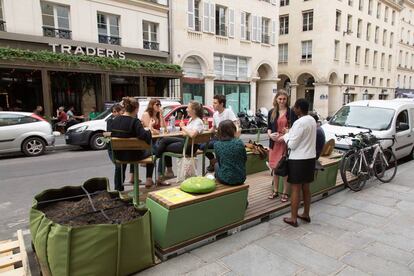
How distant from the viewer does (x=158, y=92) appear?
19172 mm

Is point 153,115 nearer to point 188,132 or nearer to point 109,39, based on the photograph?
point 188,132

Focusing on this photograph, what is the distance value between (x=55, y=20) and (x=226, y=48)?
36.7 ft

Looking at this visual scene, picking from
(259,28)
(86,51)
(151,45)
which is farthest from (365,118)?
(259,28)

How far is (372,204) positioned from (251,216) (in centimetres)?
235

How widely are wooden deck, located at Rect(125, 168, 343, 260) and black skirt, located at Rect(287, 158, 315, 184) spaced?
71 centimetres

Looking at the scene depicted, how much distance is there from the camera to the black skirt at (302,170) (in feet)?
13.0

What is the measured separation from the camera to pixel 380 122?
7.64 metres

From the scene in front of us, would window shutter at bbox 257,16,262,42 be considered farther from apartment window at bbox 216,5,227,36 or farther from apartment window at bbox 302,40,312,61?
apartment window at bbox 302,40,312,61

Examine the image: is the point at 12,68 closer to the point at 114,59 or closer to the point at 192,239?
the point at 114,59

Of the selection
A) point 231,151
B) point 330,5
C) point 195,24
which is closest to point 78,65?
point 195,24

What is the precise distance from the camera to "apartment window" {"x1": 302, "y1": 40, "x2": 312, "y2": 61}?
32000 mm

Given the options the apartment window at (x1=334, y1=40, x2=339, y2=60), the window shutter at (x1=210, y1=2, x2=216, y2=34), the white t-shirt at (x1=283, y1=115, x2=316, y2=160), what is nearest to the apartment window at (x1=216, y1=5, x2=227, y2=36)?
the window shutter at (x1=210, y1=2, x2=216, y2=34)

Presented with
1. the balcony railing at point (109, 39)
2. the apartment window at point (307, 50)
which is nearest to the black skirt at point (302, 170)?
the balcony railing at point (109, 39)

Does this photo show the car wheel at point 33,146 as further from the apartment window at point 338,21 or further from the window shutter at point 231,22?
the apartment window at point 338,21
